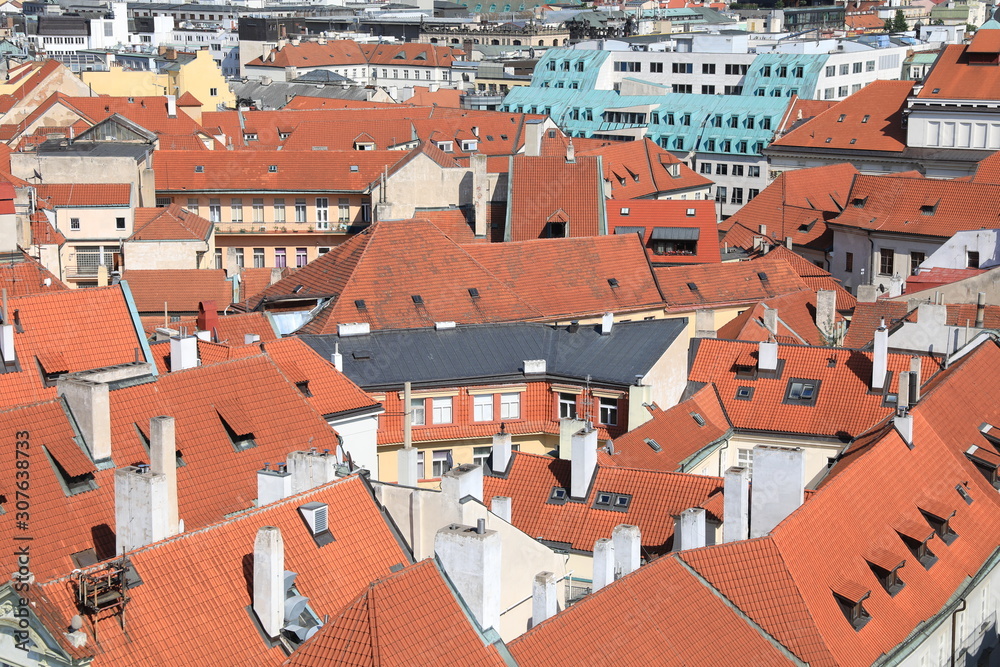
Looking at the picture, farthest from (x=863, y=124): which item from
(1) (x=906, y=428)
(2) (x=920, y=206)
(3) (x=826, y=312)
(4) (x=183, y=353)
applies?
(4) (x=183, y=353)

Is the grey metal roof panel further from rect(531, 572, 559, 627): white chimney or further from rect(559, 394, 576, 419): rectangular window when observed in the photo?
rect(531, 572, 559, 627): white chimney

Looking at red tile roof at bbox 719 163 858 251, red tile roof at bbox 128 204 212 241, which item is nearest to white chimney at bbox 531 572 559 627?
red tile roof at bbox 128 204 212 241

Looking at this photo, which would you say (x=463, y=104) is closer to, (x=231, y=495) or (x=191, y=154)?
(x=191, y=154)

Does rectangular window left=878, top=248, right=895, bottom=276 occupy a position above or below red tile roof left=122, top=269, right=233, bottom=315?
below

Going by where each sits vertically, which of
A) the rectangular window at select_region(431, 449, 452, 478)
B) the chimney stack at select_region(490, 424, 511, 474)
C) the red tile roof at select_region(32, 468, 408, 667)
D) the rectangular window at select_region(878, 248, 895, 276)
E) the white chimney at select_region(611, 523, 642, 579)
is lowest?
the rectangular window at select_region(431, 449, 452, 478)

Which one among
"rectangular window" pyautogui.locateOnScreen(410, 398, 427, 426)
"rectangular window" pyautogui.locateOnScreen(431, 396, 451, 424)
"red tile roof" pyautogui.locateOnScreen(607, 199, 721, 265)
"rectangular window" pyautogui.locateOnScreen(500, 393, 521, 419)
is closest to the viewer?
"rectangular window" pyautogui.locateOnScreen(410, 398, 427, 426)

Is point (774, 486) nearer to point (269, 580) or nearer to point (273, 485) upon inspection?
point (273, 485)

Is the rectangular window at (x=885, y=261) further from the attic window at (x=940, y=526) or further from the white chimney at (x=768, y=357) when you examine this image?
the attic window at (x=940, y=526)

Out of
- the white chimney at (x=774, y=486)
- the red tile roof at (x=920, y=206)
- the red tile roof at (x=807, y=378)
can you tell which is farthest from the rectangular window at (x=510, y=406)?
the red tile roof at (x=920, y=206)
